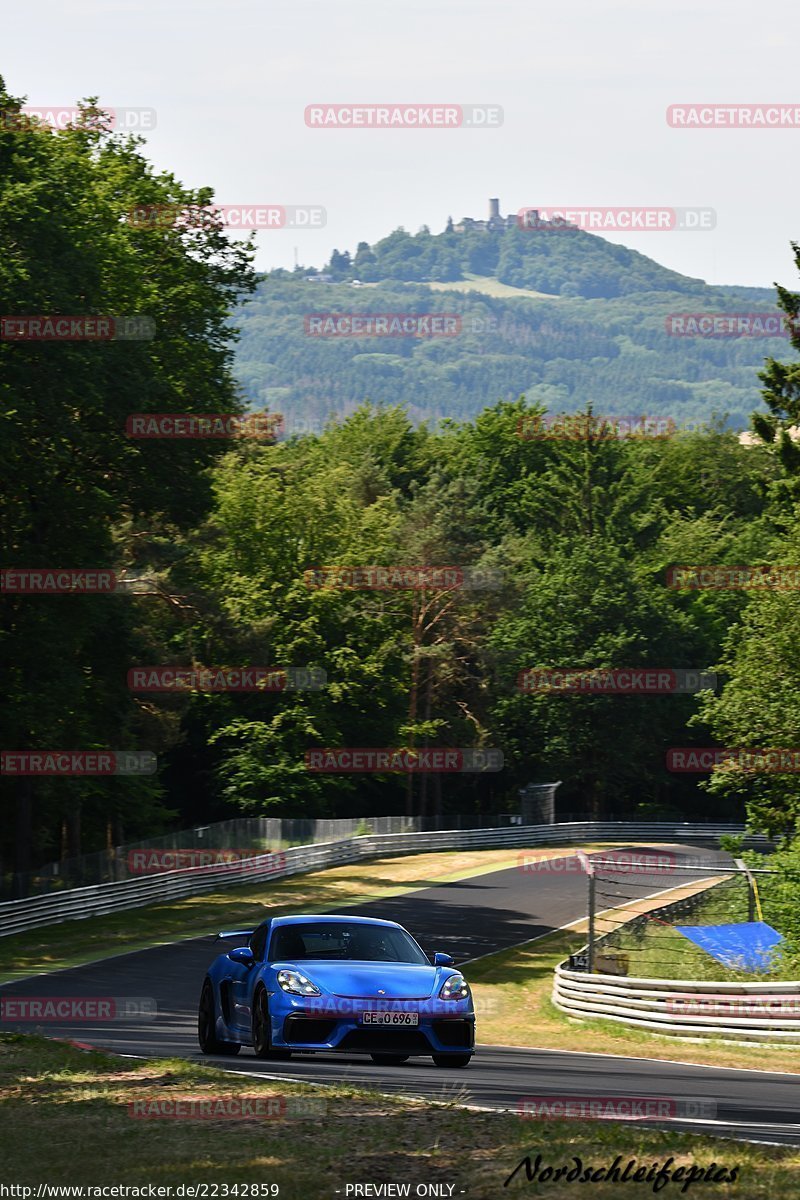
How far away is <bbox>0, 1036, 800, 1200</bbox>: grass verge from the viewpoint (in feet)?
25.9

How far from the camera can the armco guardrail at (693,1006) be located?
22016 mm

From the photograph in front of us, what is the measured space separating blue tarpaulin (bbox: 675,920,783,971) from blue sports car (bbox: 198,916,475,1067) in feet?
53.3

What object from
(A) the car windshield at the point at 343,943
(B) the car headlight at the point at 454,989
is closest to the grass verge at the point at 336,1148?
(B) the car headlight at the point at 454,989

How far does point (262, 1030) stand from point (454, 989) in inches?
65.4

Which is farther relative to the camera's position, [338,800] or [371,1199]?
[338,800]

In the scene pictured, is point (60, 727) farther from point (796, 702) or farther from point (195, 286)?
point (796, 702)

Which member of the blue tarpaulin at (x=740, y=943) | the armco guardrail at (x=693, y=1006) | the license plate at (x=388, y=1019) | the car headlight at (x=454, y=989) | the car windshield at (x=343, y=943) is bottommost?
the blue tarpaulin at (x=740, y=943)

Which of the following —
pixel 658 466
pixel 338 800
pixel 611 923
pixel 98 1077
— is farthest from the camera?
pixel 658 466

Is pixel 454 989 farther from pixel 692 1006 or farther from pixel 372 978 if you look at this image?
pixel 692 1006

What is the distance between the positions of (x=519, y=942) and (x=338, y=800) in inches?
1423

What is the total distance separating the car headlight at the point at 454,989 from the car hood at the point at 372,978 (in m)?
0.06

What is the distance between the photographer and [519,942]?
4050cm

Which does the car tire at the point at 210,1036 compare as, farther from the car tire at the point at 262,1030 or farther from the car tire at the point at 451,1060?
the car tire at the point at 451,1060

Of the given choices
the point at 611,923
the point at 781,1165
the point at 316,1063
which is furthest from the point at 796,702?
the point at 781,1165
